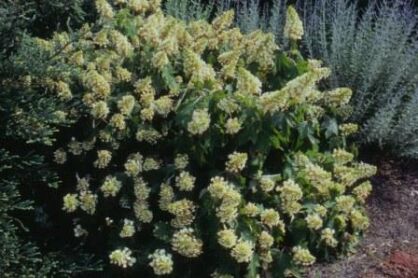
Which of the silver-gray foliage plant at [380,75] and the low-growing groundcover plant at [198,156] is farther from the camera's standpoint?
the silver-gray foliage plant at [380,75]

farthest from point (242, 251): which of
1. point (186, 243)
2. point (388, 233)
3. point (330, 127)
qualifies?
point (388, 233)

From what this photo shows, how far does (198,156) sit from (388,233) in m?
1.09

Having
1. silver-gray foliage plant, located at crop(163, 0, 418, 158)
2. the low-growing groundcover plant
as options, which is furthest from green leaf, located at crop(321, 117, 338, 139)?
silver-gray foliage plant, located at crop(163, 0, 418, 158)

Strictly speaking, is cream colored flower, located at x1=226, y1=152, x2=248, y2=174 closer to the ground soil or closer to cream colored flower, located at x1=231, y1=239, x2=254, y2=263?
cream colored flower, located at x1=231, y1=239, x2=254, y2=263

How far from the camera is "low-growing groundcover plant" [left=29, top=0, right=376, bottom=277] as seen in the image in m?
3.38

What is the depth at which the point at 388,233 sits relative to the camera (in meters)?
3.89

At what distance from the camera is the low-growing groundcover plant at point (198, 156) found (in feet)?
11.1

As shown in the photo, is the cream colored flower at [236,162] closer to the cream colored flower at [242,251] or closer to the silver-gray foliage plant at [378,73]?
the cream colored flower at [242,251]

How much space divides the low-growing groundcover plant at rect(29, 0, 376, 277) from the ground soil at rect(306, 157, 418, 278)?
9 centimetres

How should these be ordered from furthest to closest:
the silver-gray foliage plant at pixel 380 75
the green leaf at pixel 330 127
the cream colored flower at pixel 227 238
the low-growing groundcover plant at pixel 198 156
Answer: the silver-gray foliage plant at pixel 380 75 < the green leaf at pixel 330 127 < the low-growing groundcover plant at pixel 198 156 < the cream colored flower at pixel 227 238

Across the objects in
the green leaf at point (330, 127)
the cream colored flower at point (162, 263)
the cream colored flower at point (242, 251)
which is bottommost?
the cream colored flower at point (162, 263)

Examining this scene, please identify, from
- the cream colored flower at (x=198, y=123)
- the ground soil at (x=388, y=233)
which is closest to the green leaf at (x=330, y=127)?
the ground soil at (x=388, y=233)

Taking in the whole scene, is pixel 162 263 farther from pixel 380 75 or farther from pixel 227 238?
pixel 380 75

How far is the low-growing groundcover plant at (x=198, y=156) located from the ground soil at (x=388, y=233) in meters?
0.09
